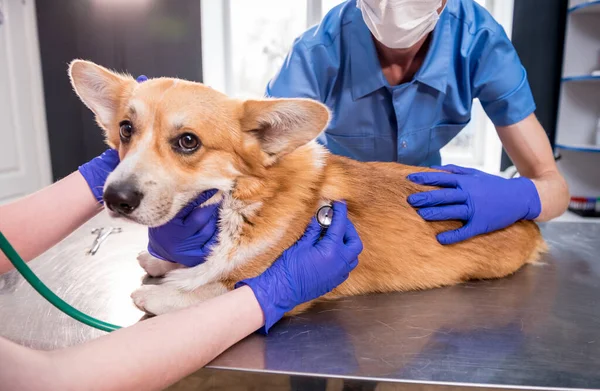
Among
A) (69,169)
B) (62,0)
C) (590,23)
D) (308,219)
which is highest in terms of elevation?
(62,0)

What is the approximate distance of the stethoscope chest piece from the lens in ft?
2.88

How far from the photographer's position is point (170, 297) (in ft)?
2.68

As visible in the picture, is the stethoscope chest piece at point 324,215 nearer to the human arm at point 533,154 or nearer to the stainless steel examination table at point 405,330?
the stainless steel examination table at point 405,330

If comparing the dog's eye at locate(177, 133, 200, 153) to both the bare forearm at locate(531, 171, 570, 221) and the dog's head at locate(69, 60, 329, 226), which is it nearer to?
the dog's head at locate(69, 60, 329, 226)

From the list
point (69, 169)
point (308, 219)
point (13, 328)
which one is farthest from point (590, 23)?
point (69, 169)

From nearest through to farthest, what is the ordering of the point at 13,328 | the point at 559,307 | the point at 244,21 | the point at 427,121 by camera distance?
the point at 13,328 < the point at 559,307 < the point at 427,121 < the point at 244,21

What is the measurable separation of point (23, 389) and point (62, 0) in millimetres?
3055

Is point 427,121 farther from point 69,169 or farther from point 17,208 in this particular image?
point 69,169

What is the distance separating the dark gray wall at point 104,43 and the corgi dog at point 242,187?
215cm

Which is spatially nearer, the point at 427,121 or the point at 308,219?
the point at 308,219

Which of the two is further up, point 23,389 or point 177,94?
point 177,94

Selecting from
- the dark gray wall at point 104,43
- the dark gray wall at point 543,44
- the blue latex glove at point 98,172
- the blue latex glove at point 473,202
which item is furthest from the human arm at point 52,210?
the dark gray wall at point 543,44

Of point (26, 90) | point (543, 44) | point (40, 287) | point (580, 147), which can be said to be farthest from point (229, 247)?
point (543, 44)

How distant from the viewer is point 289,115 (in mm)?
809
